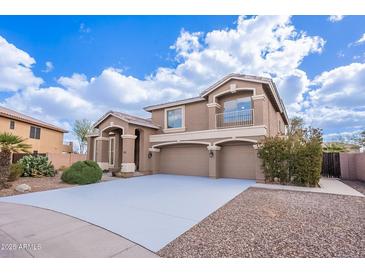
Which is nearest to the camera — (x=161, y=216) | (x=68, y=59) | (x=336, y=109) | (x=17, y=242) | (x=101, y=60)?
(x=17, y=242)

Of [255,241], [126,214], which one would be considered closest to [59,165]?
[126,214]

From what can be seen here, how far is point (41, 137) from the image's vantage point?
78.1 feet

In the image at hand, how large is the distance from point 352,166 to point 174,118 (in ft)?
46.0

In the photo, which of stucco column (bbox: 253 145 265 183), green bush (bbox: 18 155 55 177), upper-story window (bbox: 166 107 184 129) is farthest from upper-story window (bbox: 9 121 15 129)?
stucco column (bbox: 253 145 265 183)

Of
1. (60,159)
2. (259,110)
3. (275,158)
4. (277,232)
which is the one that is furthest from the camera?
(60,159)

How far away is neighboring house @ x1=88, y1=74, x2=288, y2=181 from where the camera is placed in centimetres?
1286

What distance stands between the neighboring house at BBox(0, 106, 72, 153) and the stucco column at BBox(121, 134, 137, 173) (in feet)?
40.9

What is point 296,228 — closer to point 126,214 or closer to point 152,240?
point 152,240

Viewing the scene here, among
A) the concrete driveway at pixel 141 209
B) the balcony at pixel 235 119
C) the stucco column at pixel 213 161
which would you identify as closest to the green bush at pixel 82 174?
the concrete driveway at pixel 141 209

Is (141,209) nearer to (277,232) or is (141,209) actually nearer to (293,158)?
(277,232)

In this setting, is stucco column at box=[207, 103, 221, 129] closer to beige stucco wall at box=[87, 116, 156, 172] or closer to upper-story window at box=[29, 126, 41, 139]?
beige stucco wall at box=[87, 116, 156, 172]

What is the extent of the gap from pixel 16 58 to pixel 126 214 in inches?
446

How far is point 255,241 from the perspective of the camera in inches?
149

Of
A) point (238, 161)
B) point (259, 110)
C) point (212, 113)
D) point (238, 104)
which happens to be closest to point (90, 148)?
point (212, 113)
